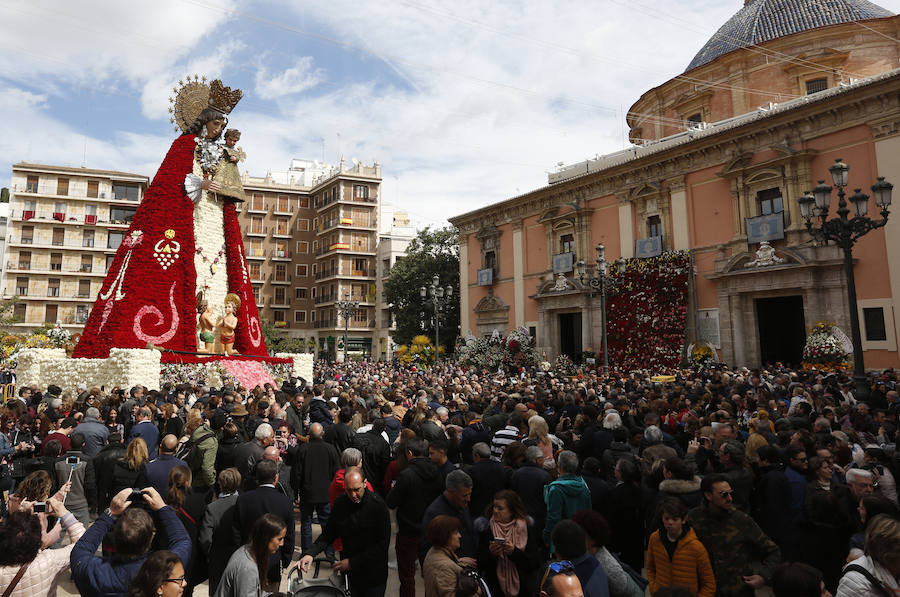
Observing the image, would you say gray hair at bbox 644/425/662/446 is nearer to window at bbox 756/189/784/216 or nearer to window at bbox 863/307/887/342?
window at bbox 863/307/887/342

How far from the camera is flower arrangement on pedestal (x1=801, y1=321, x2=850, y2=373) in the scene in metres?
15.3

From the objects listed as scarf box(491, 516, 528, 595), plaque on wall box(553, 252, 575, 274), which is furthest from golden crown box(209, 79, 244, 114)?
scarf box(491, 516, 528, 595)

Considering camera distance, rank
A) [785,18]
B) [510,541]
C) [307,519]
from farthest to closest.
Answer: [785,18] → [307,519] → [510,541]

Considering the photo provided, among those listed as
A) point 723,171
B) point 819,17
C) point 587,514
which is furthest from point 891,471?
point 819,17

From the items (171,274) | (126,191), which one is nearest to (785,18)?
(171,274)

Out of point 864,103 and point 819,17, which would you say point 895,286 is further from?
point 819,17

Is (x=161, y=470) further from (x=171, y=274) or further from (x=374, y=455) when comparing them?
(x=171, y=274)

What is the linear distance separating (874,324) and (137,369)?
20.9m

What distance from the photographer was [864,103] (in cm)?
1641

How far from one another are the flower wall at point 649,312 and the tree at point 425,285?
54.3 feet

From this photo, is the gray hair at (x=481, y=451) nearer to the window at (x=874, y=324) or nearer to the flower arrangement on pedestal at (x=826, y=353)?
the flower arrangement on pedestal at (x=826, y=353)

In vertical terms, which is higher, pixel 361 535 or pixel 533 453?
pixel 533 453

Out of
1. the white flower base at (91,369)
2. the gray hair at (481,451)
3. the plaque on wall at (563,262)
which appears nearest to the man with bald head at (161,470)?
the gray hair at (481,451)

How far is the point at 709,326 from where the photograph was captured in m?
20.0
